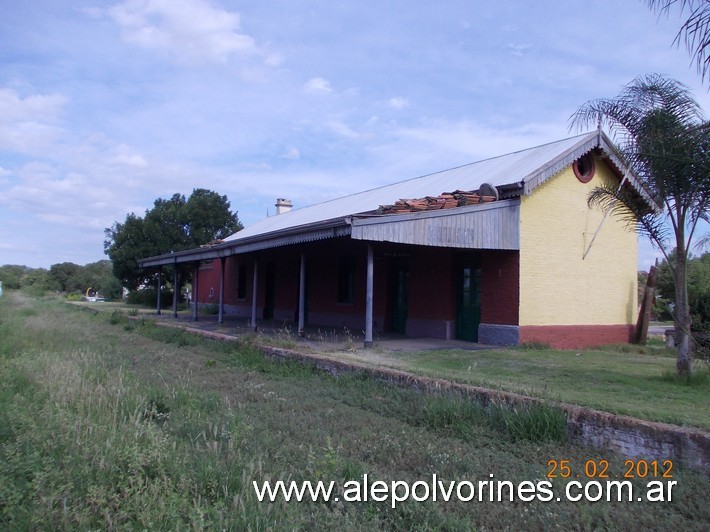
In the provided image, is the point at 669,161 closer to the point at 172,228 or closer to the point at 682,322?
the point at 682,322

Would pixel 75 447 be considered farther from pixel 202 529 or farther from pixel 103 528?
pixel 202 529

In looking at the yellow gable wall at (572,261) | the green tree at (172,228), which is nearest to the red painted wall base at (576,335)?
the yellow gable wall at (572,261)

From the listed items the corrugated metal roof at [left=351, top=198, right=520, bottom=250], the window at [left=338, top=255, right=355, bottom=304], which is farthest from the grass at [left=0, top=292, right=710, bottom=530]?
the window at [left=338, top=255, right=355, bottom=304]

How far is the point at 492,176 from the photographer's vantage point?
15.7 meters

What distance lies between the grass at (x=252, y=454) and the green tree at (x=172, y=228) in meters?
28.7

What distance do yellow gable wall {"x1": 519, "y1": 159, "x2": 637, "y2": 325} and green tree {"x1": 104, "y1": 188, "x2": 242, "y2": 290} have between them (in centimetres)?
2654

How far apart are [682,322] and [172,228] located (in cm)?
3296

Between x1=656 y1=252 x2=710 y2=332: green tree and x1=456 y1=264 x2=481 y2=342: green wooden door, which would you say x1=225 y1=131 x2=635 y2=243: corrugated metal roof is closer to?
x1=456 y1=264 x2=481 y2=342: green wooden door

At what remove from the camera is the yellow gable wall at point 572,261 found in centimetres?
1398

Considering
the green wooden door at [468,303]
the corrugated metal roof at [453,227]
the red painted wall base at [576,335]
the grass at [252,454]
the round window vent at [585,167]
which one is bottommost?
the grass at [252,454]

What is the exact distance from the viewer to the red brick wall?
13648 mm

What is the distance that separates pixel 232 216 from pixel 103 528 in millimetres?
35711

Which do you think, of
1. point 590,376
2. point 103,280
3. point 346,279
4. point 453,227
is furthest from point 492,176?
point 103,280

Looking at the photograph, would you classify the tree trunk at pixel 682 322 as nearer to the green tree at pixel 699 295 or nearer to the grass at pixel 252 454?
the grass at pixel 252 454
